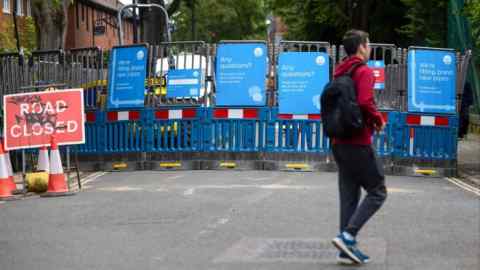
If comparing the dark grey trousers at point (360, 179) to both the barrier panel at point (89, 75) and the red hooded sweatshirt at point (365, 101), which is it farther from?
the barrier panel at point (89, 75)

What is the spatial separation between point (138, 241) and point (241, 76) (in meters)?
8.59

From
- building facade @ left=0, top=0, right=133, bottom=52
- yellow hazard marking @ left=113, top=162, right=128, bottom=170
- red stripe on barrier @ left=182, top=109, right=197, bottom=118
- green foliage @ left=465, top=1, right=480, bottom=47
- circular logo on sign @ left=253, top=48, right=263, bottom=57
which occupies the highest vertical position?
building facade @ left=0, top=0, right=133, bottom=52

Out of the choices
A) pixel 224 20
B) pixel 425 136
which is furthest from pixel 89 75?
pixel 224 20

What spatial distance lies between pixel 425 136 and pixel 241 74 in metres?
3.28

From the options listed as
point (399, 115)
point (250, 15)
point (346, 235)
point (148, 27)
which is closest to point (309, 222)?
point (346, 235)

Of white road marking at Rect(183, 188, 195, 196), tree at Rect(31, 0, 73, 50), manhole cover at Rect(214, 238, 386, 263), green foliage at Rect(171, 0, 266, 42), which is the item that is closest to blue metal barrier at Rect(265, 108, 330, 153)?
white road marking at Rect(183, 188, 195, 196)

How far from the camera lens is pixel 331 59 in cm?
1831

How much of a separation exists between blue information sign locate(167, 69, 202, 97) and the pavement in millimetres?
4710

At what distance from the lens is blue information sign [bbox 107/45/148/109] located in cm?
1844

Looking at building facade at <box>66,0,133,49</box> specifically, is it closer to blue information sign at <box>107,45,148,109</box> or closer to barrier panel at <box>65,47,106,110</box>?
barrier panel at <box>65,47,106,110</box>

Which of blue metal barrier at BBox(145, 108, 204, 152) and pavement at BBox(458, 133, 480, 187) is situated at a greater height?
blue metal barrier at BBox(145, 108, 204, 152)

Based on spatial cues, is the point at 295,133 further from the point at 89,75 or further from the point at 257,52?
the point at 89,75

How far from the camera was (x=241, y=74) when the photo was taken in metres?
18.1

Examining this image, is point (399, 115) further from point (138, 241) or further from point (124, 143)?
point (138, 241)
